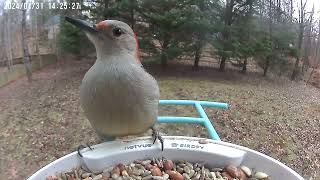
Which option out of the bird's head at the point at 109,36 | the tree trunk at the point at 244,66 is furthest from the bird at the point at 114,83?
the tree trunk at the point at 244,66

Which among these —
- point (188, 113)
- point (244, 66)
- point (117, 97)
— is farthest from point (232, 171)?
point (244, 66)

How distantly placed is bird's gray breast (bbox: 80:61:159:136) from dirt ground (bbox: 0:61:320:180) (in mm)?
1646

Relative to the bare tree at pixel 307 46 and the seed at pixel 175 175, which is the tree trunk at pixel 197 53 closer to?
the bare tree at pixel 307 46

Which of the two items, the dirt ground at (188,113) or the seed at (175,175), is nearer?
the seed at (175,175)

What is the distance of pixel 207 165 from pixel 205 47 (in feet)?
11.4

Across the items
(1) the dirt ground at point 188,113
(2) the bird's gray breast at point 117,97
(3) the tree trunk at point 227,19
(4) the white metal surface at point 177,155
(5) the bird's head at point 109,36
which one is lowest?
(1) the dirt ground at point 188,113

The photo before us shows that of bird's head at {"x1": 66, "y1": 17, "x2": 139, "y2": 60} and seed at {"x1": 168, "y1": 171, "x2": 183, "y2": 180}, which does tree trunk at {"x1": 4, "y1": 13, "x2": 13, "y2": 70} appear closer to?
bird's head at {"x1": 66, "y1": 17, "x2": 139, "y2": 60}

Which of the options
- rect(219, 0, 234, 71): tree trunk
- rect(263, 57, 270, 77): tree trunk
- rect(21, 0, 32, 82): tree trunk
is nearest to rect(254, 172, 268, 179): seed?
rect(21, 0, 32, 82): tree trunk

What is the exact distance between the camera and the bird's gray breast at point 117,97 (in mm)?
692

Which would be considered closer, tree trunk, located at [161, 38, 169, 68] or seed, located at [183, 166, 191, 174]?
seed, located at [183, 166, 191, 174]

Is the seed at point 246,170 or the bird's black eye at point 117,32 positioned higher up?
the bird's black eye at point 117,32
